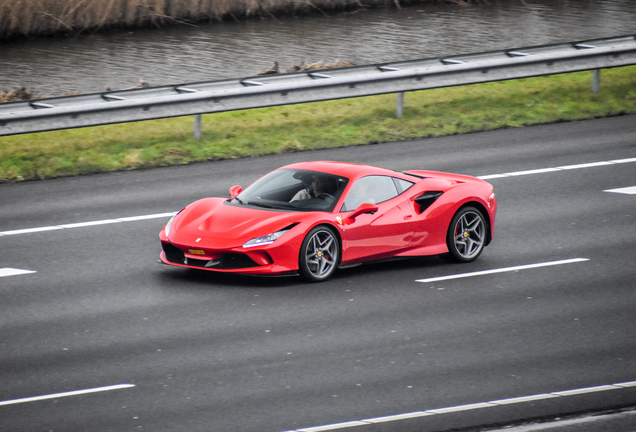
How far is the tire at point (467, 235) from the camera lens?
1226 cm

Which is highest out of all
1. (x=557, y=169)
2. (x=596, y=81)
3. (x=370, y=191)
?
(x=370, y=191)

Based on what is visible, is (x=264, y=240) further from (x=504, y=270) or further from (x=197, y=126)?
(x=197, y=126)

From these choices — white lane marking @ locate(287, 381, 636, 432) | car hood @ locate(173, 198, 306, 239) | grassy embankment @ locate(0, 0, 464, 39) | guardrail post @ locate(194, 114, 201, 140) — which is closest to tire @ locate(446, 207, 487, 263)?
car hood @ locate(173, 198, 306, 239)

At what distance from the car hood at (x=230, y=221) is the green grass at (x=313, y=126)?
19.2ft

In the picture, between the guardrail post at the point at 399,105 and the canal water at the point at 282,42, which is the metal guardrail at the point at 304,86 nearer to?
the guardrail post at the point at 399,105

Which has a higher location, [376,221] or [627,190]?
[376,221]

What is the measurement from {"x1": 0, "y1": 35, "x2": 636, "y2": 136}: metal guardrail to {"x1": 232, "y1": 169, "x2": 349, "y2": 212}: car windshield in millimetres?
6162

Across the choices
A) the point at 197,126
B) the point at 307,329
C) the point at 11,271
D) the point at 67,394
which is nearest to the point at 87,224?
the point at 11,271

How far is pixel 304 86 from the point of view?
18.8 metres

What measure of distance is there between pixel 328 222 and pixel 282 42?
1953 cm

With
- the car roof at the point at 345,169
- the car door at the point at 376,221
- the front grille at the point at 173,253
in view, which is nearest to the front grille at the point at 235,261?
the front grille at the point at 173,253

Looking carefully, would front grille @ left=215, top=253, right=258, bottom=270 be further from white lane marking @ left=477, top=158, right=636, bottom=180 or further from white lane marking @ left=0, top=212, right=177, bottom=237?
white lane marking @ left=477, top=158, right=636, bottom=180

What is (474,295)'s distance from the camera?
1097cm

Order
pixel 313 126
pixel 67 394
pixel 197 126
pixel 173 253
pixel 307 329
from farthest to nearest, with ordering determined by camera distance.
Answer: pixel 313 126 → pixel 197 126 → pixel 173 253 → pixel 307 329 → pixel 67 394
